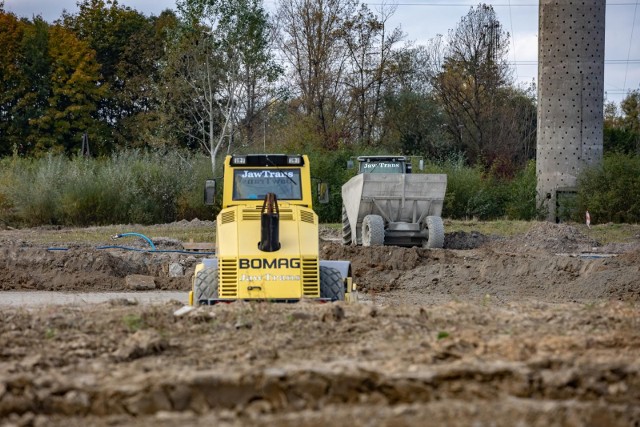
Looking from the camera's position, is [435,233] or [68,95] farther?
[68,95]

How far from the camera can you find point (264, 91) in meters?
49.9

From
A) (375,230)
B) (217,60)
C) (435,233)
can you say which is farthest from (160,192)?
(435,233)

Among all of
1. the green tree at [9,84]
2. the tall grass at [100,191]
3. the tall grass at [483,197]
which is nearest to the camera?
the tall grass at [100,191]

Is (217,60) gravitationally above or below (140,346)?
above

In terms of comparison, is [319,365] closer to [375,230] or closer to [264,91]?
[375,230]

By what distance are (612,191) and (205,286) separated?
31122 mm

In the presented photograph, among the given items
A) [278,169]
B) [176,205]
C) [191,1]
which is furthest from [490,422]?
[191,1]

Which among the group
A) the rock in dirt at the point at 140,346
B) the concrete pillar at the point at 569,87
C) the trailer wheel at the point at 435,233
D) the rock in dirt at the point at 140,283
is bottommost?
the rock in dirt at the point at 140,283

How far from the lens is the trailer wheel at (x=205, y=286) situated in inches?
500

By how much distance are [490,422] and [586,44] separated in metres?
37.7

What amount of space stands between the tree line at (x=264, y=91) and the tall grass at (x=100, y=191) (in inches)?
212

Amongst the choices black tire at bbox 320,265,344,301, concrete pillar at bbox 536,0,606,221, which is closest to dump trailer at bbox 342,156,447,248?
black tire at bbox 320,265,344,301

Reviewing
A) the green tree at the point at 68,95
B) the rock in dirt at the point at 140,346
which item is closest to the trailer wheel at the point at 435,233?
the rock in dirt at the point at 140,346

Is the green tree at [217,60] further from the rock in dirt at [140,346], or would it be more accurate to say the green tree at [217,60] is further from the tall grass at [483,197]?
the rock in dirt at [140,346]
